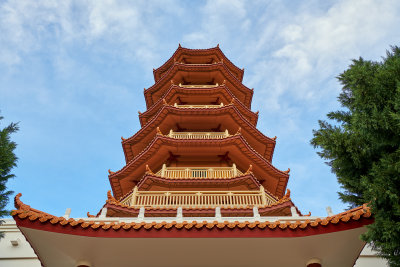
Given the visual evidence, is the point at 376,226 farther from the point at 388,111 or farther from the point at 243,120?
the point at 243,120

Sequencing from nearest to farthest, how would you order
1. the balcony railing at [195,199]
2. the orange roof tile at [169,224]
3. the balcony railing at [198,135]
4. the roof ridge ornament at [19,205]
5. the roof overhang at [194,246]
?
the orange roof tile at [169,224] → the roof overhang at [194,246] → the roof ridge ornament at [19,205] → the balcony railing at [195,199] → the balcony railing at [198,135]

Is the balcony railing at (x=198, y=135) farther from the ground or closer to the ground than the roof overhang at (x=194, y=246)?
farther from the ground

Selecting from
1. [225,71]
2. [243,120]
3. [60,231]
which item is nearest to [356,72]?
[60,231]

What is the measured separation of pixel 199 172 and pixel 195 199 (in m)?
2.92

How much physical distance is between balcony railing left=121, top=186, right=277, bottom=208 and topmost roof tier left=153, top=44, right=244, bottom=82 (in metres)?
13.9

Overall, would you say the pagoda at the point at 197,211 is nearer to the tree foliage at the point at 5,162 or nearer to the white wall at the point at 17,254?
the tree foliage at the point at 5,162

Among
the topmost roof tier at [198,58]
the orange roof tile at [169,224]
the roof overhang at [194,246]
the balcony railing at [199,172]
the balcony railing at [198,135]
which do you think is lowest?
the roof overhang at [194,246]

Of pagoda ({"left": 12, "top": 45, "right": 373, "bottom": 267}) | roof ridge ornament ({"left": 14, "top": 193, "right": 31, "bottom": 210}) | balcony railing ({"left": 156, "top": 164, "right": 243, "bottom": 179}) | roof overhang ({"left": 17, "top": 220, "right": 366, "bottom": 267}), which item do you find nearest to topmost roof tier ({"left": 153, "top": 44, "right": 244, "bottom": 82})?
pagoda ({"left": 12, "top": 45, "right": 373, "bottom": 267})

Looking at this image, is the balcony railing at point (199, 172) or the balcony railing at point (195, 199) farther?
the balcony railing at point (199, 172)

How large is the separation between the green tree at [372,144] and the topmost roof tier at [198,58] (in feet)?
63.5

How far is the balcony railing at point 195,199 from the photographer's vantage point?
12.0 m

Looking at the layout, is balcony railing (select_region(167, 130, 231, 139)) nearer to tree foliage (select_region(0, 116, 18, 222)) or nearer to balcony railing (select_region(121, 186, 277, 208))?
balcony railing (select_region(121, 186, 277, 208))

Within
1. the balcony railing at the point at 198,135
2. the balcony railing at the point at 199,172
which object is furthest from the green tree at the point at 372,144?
the balcony railing at the point at 198,135

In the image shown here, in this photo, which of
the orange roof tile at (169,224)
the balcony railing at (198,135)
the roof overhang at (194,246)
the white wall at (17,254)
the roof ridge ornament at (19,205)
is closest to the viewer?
the orange roof tile at (169,224)
